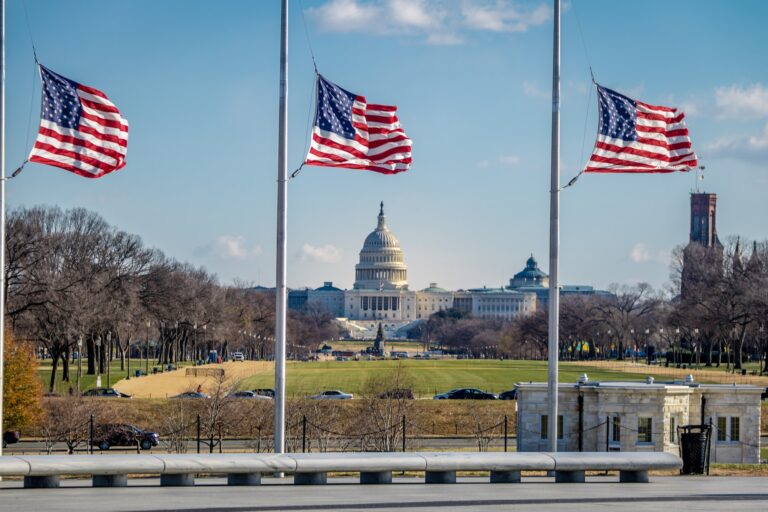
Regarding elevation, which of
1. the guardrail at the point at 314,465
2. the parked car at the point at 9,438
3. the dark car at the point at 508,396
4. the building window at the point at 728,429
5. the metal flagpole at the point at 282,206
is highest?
the metal flagpole at the point at 282,206

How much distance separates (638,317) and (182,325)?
56069 mm

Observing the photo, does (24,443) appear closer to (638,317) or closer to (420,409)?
(420,409)

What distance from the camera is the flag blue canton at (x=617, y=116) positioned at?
88.0 ft

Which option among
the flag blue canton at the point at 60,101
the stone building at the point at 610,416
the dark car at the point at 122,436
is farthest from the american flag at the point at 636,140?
the dark car at the point at 122,436

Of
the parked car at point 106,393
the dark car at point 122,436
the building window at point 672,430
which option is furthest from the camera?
the parked car at point 106,393

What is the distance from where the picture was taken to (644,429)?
138 ft

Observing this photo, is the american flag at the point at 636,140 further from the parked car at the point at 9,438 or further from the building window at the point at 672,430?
the parked car at the point at 9,438

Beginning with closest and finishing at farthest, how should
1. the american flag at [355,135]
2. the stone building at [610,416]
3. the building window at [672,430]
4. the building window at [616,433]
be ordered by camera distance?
the american flag at [355,135], the stone building at [610,416], the building window at [616,433], the building window at [672,430]

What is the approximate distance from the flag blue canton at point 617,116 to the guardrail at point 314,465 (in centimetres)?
692

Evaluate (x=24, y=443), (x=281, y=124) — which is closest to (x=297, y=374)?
(x=24, y=443)

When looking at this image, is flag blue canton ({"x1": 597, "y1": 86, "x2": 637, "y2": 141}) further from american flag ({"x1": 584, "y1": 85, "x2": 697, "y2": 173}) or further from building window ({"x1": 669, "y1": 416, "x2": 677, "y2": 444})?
building window ({"x1": 669, "y1": 416, "x2": 677, "y2": 444})

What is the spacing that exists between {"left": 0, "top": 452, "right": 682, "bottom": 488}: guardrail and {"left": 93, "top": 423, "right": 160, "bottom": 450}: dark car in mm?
29659

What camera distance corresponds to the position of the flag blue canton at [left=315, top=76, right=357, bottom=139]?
1019 inches

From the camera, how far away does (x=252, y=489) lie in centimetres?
2098
